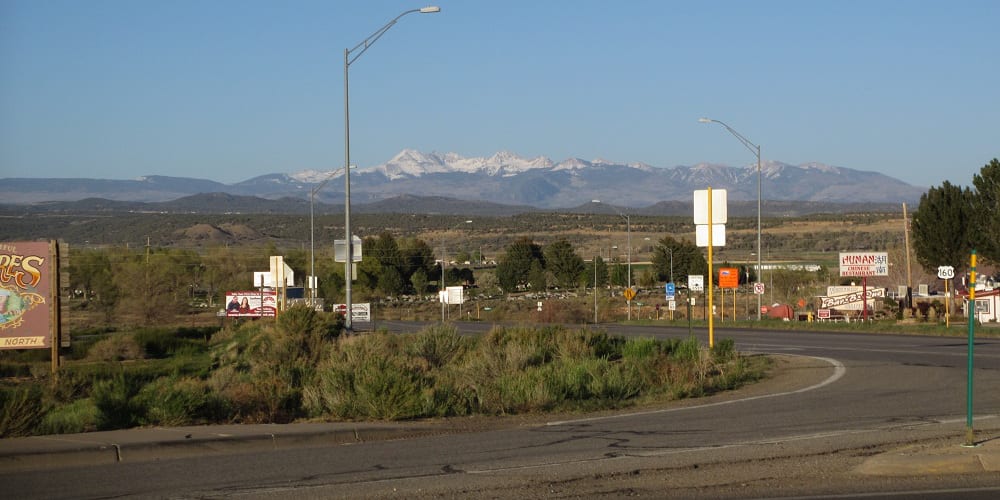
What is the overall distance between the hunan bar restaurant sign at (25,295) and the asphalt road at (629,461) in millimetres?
21001

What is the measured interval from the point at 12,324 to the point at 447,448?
23702 mm

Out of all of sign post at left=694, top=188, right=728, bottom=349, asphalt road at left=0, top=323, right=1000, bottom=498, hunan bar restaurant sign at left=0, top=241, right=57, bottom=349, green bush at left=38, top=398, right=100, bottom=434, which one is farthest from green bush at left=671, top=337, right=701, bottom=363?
hunan bar restaurant sign at left=0, top=241, right=57, bottom=349

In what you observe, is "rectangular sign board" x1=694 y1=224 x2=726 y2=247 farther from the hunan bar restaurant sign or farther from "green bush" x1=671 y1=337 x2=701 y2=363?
the hunan bar restaurant sign

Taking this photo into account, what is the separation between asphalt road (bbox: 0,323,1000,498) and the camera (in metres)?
10.4

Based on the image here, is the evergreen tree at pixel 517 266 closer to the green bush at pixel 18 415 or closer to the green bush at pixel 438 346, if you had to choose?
the green bush at pixel 438 346

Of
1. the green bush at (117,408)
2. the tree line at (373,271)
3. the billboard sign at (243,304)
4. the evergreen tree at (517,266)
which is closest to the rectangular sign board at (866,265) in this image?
the billboard sign at (243,304)

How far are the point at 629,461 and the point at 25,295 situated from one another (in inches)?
995

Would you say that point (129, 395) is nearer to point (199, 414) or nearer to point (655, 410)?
point (199, 414)

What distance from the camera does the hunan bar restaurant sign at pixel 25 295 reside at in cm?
3142

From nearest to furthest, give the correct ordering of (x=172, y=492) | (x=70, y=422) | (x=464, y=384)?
(x=172, y=492)
(x=70, y=422)
(x=464, y=384)

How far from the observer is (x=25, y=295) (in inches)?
1265

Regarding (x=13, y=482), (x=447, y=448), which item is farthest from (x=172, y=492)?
(x=447, y=448)

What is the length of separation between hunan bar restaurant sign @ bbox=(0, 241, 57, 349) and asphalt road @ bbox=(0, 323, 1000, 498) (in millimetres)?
21001

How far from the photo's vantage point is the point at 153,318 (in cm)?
6881
